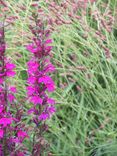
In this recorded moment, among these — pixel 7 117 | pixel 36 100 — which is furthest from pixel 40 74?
pixel 7 117

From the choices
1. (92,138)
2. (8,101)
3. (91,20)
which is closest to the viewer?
(8,101)

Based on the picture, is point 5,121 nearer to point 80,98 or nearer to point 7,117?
point 7,117

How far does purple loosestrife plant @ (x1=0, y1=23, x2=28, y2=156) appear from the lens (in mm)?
1740

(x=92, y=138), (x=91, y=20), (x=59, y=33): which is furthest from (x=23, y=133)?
(x=91, y=20)

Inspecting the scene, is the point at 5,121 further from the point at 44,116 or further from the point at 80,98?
the point at 80,98

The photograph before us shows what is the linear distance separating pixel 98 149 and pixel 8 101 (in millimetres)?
802

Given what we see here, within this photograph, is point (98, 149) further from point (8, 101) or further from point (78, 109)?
point (8, 101)

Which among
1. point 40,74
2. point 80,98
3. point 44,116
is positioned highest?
point 40,74

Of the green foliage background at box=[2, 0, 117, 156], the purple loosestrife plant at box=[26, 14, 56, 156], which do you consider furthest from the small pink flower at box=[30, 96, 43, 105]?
the green foliage background at box=[2, 0, 117, 156]

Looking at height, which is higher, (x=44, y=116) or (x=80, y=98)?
(x=44, y=116)

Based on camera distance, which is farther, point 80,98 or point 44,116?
point 80,98

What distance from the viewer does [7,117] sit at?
177 cm

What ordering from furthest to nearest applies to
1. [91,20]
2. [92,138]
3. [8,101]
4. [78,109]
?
[91,20] → [78,109] → [92,138] → [8,101]

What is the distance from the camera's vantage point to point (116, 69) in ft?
9.00
